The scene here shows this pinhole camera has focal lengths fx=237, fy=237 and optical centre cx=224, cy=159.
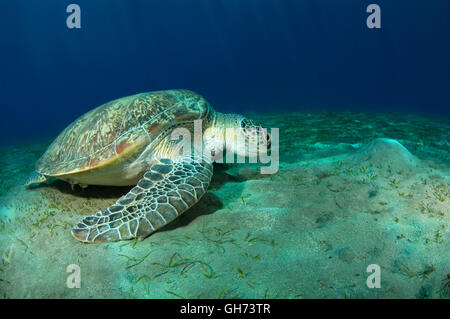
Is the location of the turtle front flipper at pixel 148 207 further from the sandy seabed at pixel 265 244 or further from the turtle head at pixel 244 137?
the turtle head at pixel 244 137

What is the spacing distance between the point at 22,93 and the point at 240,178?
12794 centimetres

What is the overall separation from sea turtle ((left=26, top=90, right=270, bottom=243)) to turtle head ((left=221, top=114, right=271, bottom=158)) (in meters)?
0.02

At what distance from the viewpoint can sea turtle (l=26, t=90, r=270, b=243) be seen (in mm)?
2299

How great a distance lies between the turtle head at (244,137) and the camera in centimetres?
405

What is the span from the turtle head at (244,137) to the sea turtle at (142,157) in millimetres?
17

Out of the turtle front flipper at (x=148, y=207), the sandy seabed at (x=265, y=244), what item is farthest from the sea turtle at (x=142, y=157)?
the sandy seabed at (x=265, y=244)

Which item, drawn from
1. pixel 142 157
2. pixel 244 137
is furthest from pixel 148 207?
pixel 244 137

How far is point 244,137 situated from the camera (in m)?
4.04

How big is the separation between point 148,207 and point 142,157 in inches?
45.1

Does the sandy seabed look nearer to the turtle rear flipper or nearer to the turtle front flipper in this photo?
the turtle front flipper

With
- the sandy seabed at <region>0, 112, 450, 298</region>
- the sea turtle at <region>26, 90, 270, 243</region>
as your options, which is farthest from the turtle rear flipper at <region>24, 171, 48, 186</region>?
the sandy seabed at <region>0, 112, 450, 298</region>

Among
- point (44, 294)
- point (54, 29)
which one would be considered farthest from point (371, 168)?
point (54, 29)

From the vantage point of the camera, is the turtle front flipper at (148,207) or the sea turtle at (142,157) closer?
the turtle front flipper at (148,207)
